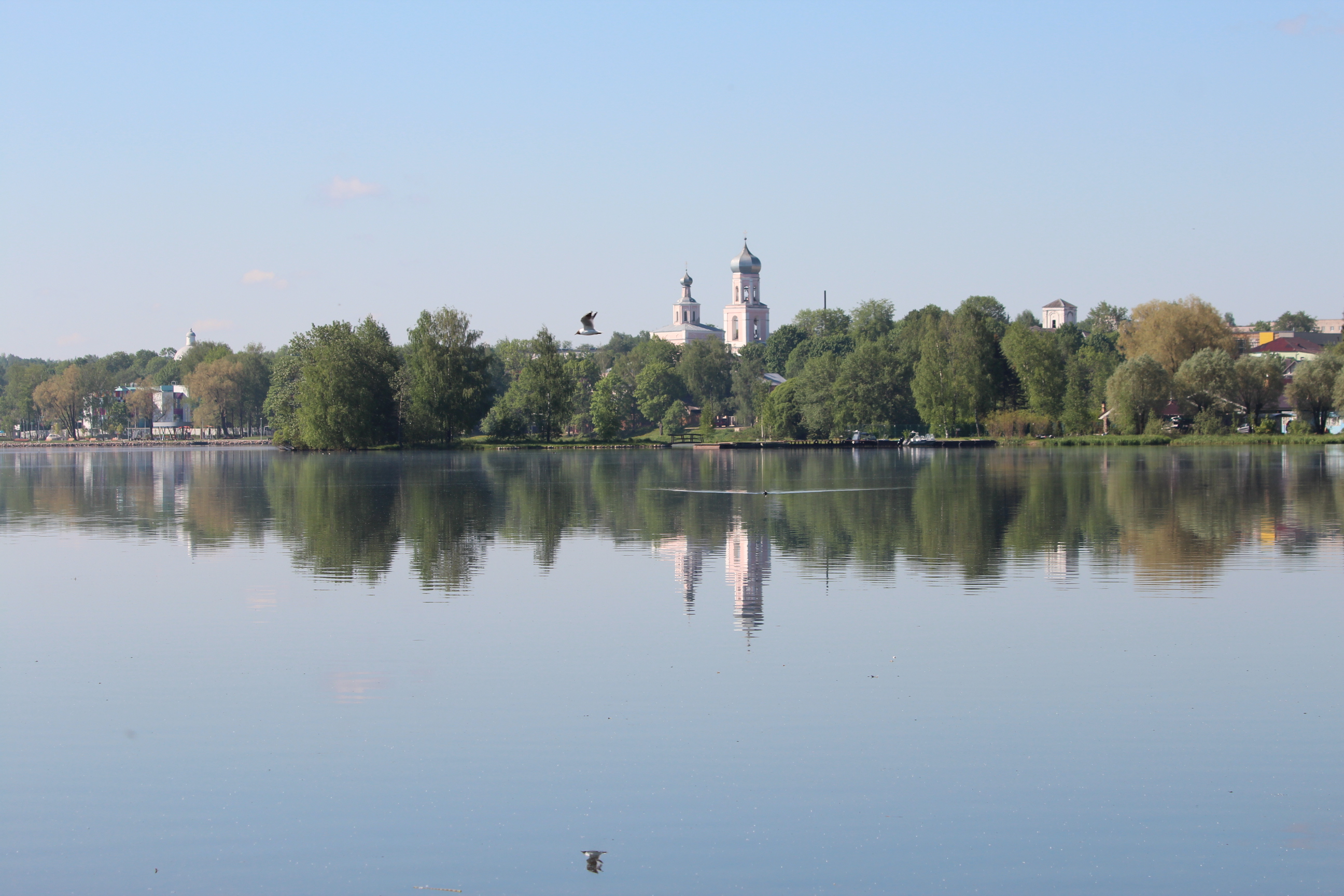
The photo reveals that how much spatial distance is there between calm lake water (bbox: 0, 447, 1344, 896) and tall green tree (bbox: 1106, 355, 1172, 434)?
2585 inches

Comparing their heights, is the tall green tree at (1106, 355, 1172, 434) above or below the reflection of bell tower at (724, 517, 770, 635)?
above

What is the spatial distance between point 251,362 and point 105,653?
149m

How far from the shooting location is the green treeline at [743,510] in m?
22.4

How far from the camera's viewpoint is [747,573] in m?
19.7

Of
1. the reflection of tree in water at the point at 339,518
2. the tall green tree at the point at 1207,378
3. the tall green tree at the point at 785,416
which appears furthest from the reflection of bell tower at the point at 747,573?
the tall green tree at the point at 785,416

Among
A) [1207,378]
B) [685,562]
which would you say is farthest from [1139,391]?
[685,562]

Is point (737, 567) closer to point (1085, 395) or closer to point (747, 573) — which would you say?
point (747, 573)

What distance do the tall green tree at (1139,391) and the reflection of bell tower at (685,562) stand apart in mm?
70017

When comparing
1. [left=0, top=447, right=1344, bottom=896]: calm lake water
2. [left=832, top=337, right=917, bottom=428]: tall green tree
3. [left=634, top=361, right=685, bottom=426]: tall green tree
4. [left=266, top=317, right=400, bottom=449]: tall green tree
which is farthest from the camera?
[left=634, top=361, right=685, bottom=426]: tall green tree

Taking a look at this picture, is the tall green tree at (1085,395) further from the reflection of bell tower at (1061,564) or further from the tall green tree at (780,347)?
the reflection of bell tower at (1061,564)

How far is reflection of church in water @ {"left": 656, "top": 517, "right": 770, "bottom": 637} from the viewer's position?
1605 centimetres

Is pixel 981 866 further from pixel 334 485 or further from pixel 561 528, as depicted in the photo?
pixel 334 485

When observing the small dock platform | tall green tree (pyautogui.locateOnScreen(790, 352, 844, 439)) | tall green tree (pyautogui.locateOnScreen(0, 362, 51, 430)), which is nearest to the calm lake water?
the small dock platform

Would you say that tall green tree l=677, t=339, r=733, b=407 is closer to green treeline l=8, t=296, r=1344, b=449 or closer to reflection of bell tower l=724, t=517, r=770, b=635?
green treeline l=8, t=296, r=1344, b=449
